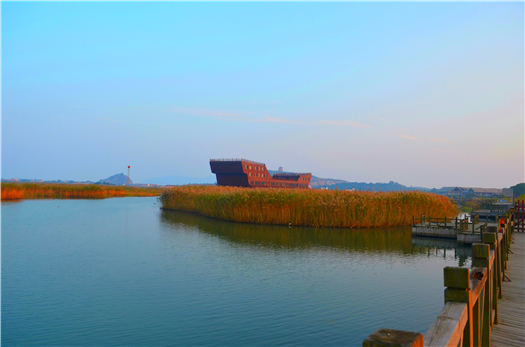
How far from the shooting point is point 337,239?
66.1ft

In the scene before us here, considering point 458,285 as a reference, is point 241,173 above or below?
above

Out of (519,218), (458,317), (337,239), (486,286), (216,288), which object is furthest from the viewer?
(519,218)

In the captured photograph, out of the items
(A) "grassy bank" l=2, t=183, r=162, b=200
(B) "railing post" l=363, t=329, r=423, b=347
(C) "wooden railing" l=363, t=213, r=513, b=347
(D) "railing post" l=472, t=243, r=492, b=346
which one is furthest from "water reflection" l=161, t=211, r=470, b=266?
(A) "grassy bank" l=2, t=183, r=162, b=200

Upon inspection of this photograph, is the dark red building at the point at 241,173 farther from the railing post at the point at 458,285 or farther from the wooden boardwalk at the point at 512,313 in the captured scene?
the railing post at the point at 458,285

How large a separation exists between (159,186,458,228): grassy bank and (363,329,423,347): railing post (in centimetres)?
2294

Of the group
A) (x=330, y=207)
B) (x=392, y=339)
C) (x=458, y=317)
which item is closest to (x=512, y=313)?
(x=458, y=317)

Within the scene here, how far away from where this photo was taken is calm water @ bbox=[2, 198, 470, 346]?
26.0 ft

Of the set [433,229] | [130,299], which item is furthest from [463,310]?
[433,229]

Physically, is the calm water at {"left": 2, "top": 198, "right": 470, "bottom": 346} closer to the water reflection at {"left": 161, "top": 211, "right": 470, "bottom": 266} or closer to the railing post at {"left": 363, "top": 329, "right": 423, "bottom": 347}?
the water reflection at {"left": 161, "top": 211, "right": 470, "bottom": 266}

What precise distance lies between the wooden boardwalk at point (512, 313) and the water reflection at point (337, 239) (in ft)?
21.9

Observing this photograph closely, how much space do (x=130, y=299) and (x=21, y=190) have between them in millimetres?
49864

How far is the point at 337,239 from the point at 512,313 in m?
13.8

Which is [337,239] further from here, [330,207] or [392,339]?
[392,339]

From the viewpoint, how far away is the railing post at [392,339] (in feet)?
5.86
